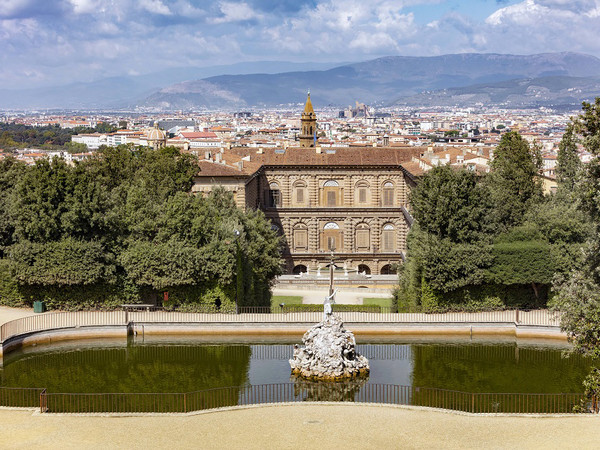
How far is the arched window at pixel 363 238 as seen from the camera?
77.6 meters

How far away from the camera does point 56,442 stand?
2286cm

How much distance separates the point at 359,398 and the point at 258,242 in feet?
64.3

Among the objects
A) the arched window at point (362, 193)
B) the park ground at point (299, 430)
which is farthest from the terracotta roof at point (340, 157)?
the park ground at point (299, 430)

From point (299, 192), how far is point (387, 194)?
7.01 metres

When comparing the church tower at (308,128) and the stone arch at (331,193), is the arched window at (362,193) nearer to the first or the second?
the stone arch at (331,193)

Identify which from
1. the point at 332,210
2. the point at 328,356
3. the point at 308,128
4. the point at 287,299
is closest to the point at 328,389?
the point at 328,356

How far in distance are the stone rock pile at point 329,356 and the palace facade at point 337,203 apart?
142 feet

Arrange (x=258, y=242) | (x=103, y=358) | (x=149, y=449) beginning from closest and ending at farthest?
(x=149, y=449), (x=103, y=358), (x=258, y=242)

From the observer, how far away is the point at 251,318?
3966 centimetres

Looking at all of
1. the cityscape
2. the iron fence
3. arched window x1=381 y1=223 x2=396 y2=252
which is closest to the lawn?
the cityscape

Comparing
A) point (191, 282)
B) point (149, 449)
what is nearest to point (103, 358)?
point (191, 282)

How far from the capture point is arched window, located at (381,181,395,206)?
7675 cm

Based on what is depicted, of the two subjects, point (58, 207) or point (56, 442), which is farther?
point (58, 207)

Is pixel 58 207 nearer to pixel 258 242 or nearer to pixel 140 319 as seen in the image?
pixel 140 319
